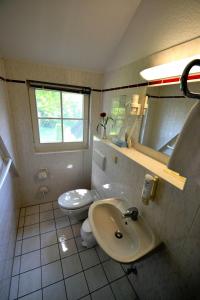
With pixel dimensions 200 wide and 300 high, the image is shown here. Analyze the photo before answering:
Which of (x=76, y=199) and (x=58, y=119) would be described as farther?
(x=58, y=119)

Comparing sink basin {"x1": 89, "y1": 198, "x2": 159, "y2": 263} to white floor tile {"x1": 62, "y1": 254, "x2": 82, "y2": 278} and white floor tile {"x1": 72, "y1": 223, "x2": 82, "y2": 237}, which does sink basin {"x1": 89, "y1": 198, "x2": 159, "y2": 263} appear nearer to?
white floor tile {"x1": 62, "y1": 254, "x2": 82, "y2": 278}

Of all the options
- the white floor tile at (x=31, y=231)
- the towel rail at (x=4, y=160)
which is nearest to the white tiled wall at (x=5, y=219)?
the towel rail at (x=4, y=160)

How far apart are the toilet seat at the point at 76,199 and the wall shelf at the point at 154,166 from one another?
768mm

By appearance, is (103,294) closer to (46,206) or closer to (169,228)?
(169,228)

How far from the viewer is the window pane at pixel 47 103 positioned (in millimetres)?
1791

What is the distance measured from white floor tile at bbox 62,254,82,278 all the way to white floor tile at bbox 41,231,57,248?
0.85 ft

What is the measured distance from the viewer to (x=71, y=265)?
1.39 m

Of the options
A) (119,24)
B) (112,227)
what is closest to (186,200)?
(112,227)

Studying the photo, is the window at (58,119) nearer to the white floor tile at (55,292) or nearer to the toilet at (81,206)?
the toilet at (81,206)

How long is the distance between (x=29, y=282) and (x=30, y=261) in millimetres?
183

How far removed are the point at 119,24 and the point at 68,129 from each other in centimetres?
133

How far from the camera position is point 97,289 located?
1235mm

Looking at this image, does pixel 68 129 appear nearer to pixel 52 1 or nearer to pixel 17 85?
pixel 17 85

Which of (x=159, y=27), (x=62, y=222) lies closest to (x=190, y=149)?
(x=159, y=27)
